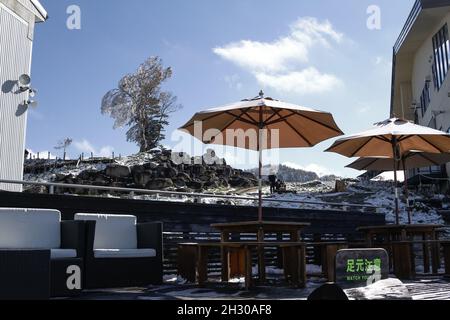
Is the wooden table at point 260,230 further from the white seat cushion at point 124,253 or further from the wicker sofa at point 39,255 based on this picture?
the wicker sofa at point 39,255

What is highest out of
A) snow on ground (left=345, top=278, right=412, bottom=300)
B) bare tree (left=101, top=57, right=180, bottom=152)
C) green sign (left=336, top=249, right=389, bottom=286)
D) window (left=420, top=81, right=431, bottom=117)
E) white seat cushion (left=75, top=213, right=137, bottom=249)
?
bare tree (left=101, top=57, right=180, bottom=152)

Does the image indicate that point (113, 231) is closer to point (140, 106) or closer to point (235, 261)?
point (235, 261)

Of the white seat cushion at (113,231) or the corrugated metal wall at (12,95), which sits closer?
the white seat cushion at (113,231)

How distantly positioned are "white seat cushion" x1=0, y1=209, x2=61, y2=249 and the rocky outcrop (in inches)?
732

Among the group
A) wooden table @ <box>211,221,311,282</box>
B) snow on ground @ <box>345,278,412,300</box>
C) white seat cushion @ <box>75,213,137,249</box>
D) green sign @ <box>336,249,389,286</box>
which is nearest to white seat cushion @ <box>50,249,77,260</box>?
white seat cushion @ <box>75,213,137,249</box>

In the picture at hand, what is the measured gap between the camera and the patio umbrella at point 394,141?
23.6 ft

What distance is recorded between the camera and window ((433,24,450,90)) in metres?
22.0

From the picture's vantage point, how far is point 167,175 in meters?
28.1

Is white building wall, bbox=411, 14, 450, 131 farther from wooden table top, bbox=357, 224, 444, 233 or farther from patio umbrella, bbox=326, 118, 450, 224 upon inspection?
wooden table top, bbox=357, 224, 444, 233

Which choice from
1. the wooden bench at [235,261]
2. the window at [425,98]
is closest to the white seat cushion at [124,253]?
the wooden bench at [235,261]

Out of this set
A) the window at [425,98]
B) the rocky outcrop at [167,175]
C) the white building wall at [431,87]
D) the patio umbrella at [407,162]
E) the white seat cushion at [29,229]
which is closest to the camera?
the white seat cushion at [29,229]

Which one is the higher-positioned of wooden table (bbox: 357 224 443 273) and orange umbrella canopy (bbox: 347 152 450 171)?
orange umbrella canopy (bbox: 347 152 450 171)

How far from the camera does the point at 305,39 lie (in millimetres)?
9688
